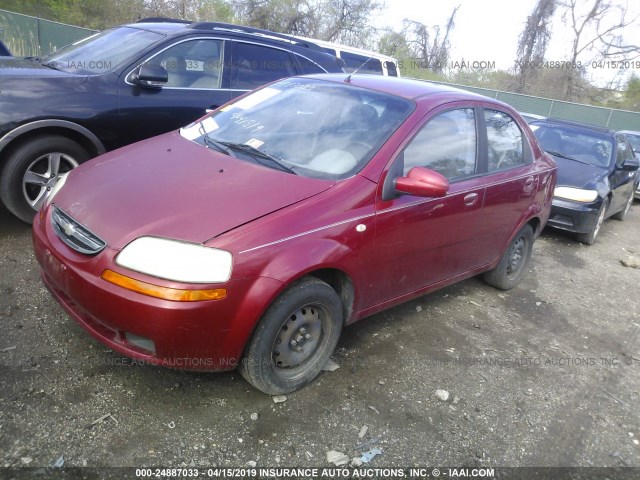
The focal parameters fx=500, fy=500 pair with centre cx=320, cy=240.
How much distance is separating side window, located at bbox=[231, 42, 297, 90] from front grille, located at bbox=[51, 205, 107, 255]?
10.1ft

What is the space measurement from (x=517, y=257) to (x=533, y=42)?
2908 cm

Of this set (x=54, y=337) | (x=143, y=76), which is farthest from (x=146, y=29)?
(x=54, y=337)

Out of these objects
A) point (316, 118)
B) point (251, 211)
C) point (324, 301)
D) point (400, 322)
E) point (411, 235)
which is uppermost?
point (316, 118)

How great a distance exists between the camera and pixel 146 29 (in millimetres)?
5074

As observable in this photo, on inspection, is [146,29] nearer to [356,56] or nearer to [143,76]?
[143,76]

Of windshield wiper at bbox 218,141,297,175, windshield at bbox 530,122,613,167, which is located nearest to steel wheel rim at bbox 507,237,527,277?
windshield wiper at bbox 218,141,297,175

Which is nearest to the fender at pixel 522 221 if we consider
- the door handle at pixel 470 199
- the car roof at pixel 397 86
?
the door handle at pixel 470 199

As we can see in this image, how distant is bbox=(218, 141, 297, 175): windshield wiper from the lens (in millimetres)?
2962

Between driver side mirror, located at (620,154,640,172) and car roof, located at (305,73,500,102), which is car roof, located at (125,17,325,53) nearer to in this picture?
car roof, located at (305,73,500,102)

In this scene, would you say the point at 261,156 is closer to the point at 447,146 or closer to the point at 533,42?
the point at 447,146

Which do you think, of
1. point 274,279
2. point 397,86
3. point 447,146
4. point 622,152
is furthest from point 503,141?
point 622,152

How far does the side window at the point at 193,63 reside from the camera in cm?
486

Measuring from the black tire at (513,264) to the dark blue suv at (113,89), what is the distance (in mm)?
3132

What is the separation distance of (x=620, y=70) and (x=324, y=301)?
108ft
